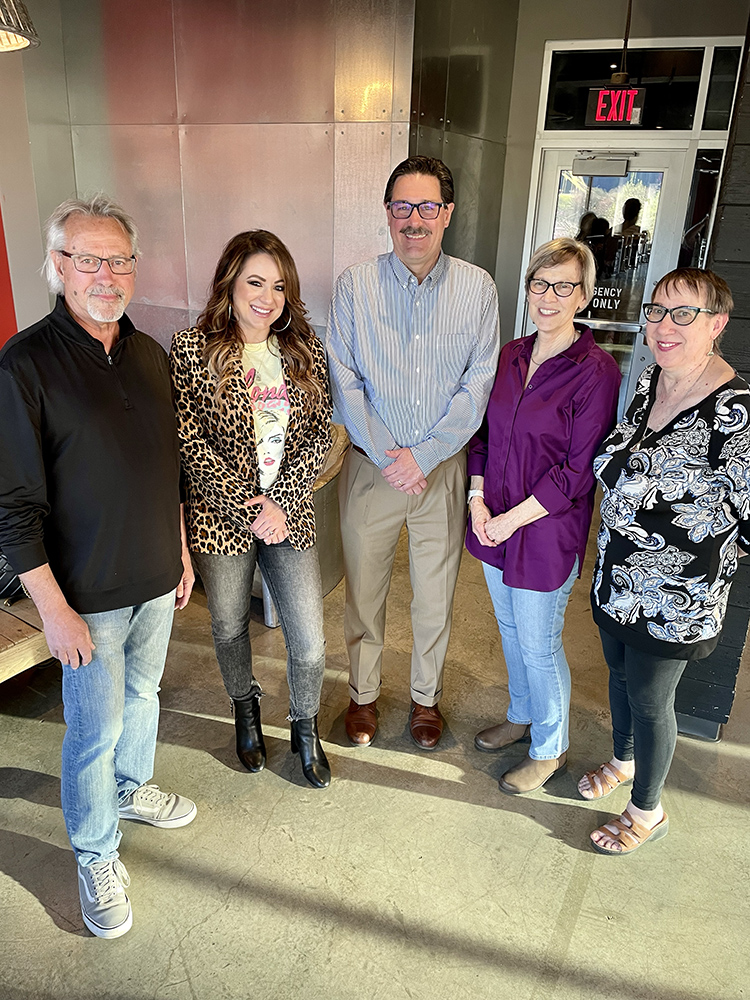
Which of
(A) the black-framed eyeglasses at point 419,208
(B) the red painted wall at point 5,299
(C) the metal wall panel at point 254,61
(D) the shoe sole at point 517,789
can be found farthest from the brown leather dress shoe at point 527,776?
(B) the red painted wall at point 5,299

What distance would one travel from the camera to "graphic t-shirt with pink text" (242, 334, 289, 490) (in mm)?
2229

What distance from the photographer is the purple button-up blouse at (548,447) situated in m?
2.20

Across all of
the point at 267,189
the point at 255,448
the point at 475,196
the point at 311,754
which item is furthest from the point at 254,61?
the point at 311,754

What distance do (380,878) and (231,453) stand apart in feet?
4.45

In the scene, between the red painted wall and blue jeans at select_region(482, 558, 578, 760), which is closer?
blue jeans at select_region(482, 558, 578, 760)

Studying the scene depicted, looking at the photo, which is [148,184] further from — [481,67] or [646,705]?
[646,705]

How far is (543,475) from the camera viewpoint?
2295 millimetres

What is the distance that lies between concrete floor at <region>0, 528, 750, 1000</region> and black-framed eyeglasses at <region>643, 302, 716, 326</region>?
1636 millimetres

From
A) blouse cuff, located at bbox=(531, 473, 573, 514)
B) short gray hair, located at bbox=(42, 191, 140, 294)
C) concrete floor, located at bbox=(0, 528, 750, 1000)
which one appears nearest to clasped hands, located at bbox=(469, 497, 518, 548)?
blouse cuff, located at bbox=(531, 473, 573, 514)

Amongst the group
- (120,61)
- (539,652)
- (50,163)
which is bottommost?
(539,652)

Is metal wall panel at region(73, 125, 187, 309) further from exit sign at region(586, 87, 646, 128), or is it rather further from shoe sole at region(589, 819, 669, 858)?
shoe sole at region(589, 819, 669, 858)

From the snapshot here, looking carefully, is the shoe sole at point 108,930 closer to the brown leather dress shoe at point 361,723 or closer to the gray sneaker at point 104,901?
the gray sneaker at point 104,901

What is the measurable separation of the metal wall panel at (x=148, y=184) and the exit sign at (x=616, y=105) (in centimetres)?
283

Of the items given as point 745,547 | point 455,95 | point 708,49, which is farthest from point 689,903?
point 708,49
